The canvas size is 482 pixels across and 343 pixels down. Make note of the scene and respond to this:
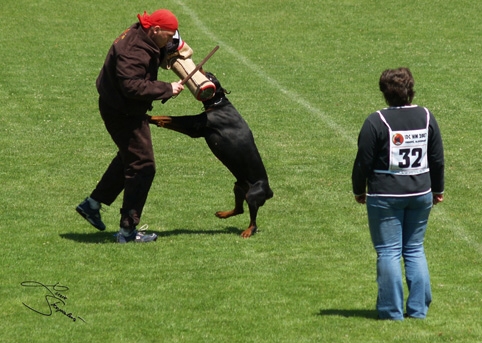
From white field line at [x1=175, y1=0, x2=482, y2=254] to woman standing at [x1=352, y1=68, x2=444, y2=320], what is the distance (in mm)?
2417

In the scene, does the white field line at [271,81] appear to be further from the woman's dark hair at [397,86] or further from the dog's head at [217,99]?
the woman's dark hair at [397,86]

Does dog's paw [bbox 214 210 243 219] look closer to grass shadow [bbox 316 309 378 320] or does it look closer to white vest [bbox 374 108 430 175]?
grass shadow [bbox 316 309 378 320]

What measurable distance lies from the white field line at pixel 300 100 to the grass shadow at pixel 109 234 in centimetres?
218

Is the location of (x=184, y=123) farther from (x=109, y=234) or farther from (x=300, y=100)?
(x=300, y=100)

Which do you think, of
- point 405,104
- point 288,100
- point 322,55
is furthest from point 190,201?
point 322,55

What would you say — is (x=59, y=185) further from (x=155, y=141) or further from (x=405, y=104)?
(x=405, y=104)

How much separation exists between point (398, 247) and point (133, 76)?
10.2 ft

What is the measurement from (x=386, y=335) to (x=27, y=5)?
19931 mm

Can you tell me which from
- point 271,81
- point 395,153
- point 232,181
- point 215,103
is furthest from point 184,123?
point 271,81

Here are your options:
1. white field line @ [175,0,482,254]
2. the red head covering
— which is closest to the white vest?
white field line @ [175,0,482,254]

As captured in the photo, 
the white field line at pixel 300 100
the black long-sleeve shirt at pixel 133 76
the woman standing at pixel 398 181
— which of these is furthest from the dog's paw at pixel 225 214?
the woman standing at pixel 398 181

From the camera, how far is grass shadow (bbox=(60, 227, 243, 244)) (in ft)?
31.4

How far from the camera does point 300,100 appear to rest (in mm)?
17172

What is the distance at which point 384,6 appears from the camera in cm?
2494
